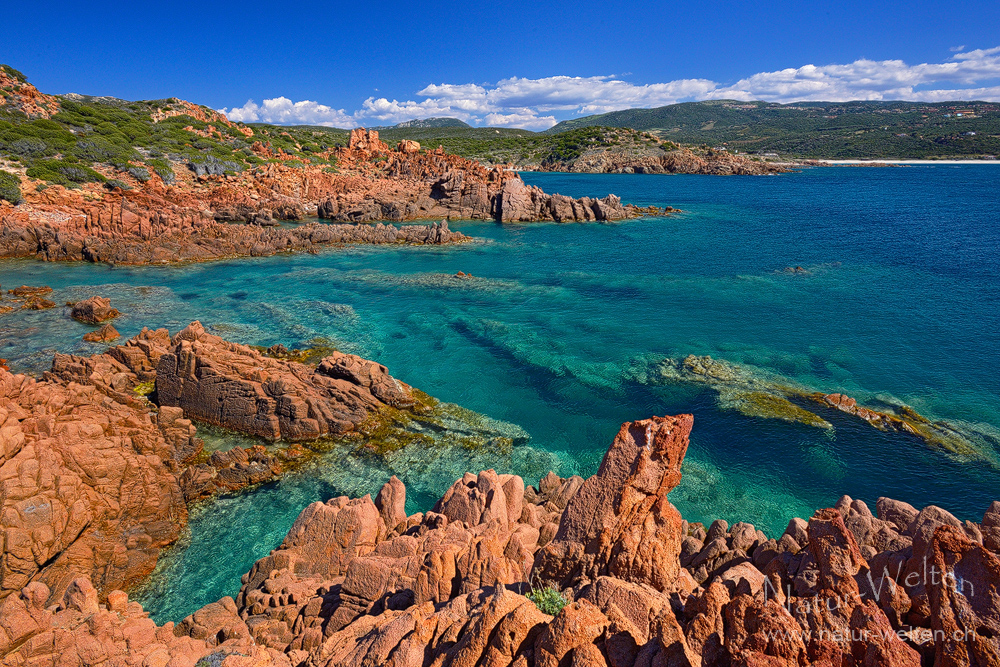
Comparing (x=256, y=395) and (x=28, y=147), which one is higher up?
(x=28, y=147)

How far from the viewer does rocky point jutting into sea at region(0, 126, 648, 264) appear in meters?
49.8

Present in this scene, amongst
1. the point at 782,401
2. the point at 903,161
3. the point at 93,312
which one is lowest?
the point at 782,401

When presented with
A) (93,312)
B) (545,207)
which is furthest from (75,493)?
(545,207)

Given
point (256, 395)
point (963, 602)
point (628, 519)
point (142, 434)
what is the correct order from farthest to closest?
1. point (256, 395)
2. point (142, 434)
3. point (628, 519)
4. point (963, 602)

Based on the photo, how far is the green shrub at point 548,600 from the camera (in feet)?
27.0

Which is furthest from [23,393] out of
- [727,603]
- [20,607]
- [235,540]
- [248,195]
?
[248,195]

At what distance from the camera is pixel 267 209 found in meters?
70.4

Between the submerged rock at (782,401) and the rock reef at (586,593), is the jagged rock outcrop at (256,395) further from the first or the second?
the submerged rock at (782,401)

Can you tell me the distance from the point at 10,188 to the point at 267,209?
1035 inches

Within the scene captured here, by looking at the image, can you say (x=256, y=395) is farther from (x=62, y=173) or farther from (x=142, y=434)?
(x=62, y=173)

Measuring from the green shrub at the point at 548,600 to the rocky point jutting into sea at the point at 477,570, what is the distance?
5cm

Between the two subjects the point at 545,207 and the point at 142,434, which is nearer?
the point at 142,434

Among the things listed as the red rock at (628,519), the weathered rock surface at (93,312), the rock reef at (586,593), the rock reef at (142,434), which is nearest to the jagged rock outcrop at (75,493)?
the rock reef at (142,434)

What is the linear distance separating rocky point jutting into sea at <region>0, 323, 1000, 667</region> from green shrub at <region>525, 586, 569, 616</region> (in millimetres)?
47
